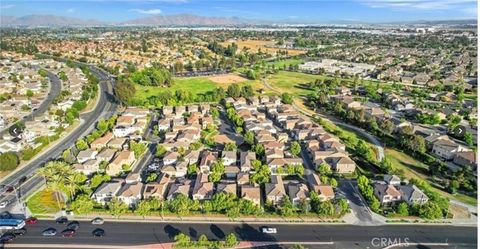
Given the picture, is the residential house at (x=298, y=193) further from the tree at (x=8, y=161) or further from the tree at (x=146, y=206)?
the tree at (x=8, y=161)

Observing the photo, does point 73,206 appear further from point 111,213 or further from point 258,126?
point 258,126

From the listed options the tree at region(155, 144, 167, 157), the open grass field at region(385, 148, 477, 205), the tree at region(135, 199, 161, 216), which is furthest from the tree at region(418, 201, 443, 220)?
the tree at region(155, 144, 167, 157)

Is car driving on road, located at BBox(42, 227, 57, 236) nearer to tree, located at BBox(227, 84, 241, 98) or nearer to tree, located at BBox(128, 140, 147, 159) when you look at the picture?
tree, located at BBox(128, 140, 147, 159)

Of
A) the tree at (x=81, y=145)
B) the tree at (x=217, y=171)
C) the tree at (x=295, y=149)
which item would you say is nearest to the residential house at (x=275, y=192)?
the tree at (x=217, y=171)

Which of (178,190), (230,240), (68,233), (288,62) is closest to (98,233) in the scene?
(68,233)

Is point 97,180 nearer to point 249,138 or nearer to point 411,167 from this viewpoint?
point 249,138

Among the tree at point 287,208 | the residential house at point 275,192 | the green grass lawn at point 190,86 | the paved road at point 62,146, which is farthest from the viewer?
the green grass lawn at point 190,86
